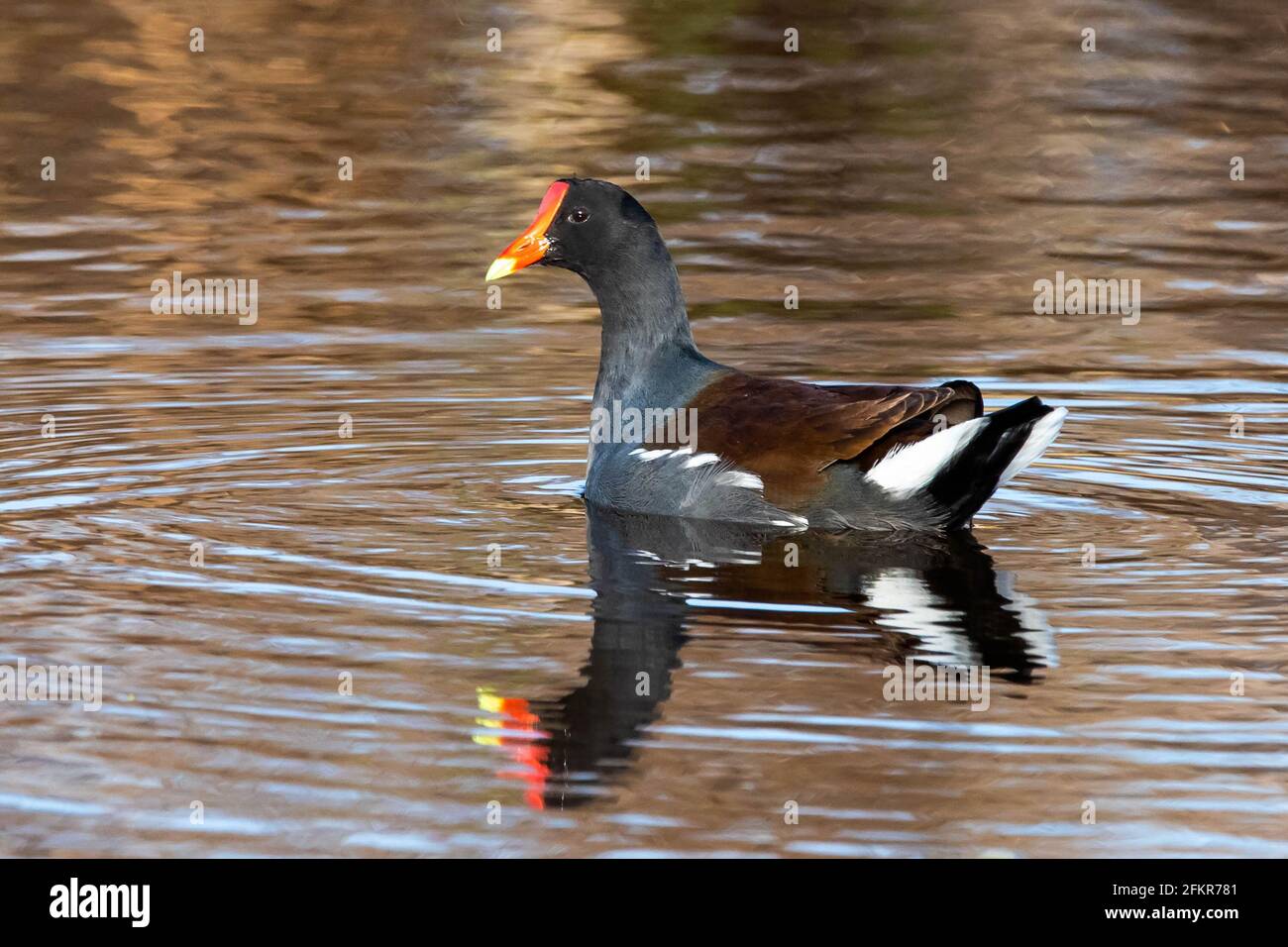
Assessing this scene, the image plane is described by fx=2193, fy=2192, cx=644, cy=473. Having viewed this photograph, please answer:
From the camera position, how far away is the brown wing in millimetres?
7336

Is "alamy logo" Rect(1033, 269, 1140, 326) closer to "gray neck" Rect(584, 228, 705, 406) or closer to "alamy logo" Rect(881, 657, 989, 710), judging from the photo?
"gray neck" Rect(584, 228, 705, 406)

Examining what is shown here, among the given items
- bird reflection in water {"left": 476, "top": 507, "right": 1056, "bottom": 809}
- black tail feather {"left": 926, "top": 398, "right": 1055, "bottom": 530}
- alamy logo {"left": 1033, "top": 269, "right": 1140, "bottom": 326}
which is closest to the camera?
bird reflection in water {"left": 476, "top": 507, "right": 1056, "bottom": 809}

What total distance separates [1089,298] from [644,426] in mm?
4527

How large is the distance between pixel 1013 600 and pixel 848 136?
10416 mm

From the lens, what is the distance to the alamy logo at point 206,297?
12.0 m

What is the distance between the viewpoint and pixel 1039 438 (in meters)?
7.24

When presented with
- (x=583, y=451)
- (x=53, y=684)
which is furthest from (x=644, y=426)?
(x=53, y=684)

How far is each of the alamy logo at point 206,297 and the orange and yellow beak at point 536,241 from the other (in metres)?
3.51

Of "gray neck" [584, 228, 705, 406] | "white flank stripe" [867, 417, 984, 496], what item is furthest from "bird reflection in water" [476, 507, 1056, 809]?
"gray neck" [584, 228, 705, 406]

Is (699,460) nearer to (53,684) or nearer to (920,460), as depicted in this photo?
(920,460)

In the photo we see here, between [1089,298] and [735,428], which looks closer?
[735,428]

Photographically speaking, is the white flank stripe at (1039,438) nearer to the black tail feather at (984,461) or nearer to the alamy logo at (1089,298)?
the black tail feather at (984,461)

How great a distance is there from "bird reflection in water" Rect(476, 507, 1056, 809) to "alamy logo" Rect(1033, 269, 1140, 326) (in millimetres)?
4282

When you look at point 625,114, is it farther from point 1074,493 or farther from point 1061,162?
point 1074,493
